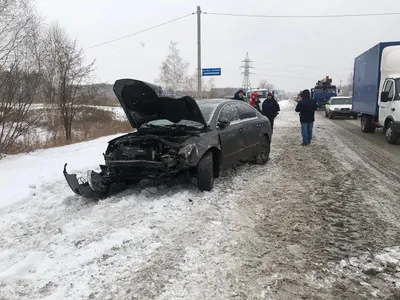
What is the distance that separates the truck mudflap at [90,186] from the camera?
547 cm

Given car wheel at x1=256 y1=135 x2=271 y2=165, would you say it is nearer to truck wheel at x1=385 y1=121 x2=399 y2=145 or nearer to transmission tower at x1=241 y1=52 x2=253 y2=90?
truck wheel at x1=385 y1=121 x2=399 y2=145

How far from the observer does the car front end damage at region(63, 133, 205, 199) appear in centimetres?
516

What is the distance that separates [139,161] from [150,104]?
4.60 feet

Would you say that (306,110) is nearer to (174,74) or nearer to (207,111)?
(207,111)

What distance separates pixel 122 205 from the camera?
16.4 feet

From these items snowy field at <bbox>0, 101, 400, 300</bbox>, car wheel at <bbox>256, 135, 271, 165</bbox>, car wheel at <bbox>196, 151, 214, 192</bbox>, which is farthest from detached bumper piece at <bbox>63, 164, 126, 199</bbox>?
car wheel at <bbox>256, 135, 271, 165</bbox>

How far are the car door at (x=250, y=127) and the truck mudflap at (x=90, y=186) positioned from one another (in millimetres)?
3106

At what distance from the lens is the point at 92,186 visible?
18.2 feet

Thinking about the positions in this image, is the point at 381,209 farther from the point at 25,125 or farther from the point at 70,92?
the point at 70,92

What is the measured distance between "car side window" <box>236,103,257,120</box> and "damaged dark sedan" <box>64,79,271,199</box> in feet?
2.20

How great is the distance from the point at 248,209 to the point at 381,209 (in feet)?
6.37

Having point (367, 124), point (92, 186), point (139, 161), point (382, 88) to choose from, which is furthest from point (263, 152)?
point (367, 124)

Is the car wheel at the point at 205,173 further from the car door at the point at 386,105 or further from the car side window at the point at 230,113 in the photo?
the car door at the point at 386,105

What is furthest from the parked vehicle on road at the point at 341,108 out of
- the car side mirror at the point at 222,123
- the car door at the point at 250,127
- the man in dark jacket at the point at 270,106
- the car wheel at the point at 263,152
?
the car side mirror at the point at 222,123
